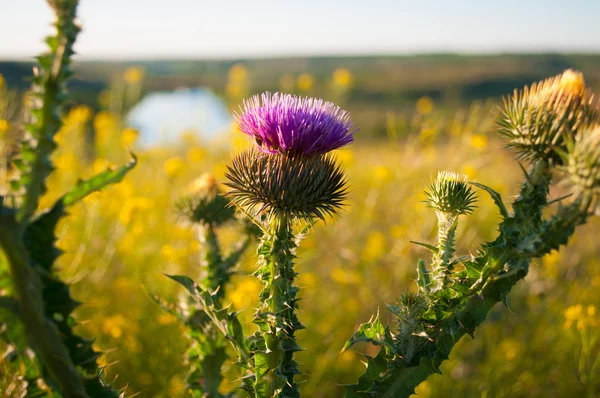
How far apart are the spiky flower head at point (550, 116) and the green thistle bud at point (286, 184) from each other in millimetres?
894

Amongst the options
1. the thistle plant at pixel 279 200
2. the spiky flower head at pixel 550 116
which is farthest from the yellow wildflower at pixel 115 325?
the spiky flower head at pixel 550 116

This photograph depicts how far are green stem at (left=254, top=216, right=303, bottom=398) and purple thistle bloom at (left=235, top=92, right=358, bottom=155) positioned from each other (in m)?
0.46

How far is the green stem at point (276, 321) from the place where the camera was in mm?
2049

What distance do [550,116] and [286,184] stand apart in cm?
125

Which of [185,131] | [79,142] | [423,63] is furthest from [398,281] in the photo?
[423,63]

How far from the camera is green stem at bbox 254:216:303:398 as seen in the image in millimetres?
2049

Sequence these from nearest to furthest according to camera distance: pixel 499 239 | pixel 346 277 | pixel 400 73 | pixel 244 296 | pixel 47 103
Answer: pixel 47 103 → pixel 499 239 → pixel 244 296 → pixel 346 277 → pixel 400 73

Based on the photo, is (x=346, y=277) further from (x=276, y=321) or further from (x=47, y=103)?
(x=47, y=103)

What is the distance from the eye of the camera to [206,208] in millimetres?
3275

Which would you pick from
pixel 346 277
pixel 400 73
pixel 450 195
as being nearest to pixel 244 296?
pixel 346 277

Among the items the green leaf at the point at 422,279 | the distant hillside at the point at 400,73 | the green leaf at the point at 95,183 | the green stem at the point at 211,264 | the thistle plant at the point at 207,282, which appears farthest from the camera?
the distant hillside at the point at 400,73

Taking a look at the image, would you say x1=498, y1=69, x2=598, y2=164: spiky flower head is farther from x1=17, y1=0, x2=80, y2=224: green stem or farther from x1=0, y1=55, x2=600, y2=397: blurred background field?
x1=17, y1=0, x2=80, y2=224: green stem

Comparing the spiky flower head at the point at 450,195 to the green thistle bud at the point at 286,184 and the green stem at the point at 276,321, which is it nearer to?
the green thistle bud at the point at 286,184

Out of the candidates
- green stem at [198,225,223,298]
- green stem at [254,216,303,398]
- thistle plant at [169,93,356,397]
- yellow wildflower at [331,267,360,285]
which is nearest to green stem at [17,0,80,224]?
thistle plant at [169,93,356,397]
